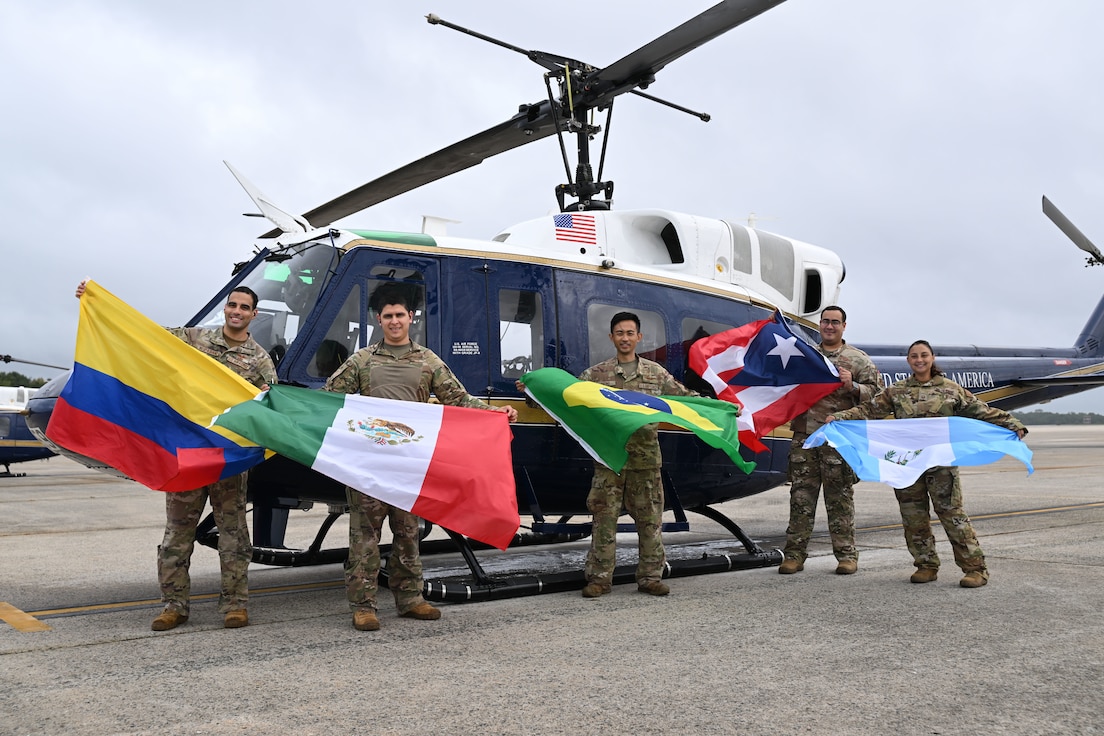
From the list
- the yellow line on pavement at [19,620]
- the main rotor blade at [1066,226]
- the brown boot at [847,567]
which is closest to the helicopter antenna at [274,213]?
the yellow line on pavement at [19,620]

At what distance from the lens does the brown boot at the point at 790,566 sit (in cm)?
711

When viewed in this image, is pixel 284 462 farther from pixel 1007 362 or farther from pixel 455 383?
pixel 1007 362

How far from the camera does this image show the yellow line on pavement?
205 inches

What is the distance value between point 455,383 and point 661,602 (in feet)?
6.68

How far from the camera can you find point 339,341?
5.96 meters

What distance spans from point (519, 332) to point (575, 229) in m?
1.26

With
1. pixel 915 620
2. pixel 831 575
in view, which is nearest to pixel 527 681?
pixel 915 620

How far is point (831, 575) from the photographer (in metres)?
6.97

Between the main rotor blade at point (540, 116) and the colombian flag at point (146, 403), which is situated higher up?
the main rotor blade at point (540, 116)

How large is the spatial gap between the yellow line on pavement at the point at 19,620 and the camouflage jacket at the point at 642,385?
381 centimetres

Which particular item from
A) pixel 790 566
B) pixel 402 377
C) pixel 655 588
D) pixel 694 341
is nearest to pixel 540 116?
pixel 694 341

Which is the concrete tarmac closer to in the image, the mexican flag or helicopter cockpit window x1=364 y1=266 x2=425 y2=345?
the mexican flag

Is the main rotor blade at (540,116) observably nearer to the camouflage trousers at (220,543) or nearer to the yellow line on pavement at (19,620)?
the camouflage trousers at (220,543)

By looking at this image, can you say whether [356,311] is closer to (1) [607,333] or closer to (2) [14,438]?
(1) [607,333]
